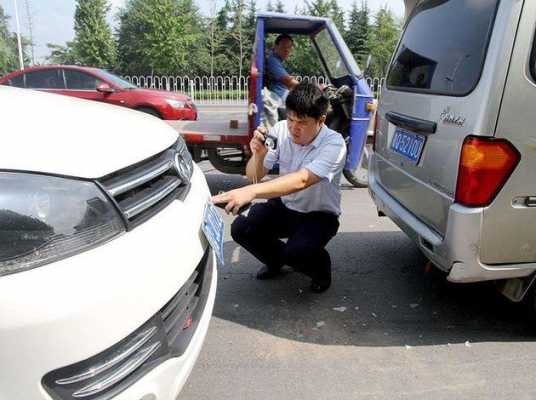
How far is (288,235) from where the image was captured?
3066 millimetres

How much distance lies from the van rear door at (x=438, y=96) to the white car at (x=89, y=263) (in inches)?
52.7

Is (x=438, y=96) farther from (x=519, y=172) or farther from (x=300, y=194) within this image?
(x=300, y=194)

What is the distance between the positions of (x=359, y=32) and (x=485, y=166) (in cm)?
3188

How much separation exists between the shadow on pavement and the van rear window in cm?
128

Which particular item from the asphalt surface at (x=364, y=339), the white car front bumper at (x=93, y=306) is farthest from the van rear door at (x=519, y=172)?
the white car front bumper at (x=93, y=306)

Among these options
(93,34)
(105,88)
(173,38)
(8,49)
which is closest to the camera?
(105,88)

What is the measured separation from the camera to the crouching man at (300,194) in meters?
2.63

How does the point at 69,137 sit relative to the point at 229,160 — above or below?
above

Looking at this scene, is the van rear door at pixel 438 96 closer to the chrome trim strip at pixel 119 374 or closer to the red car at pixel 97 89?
the chrome trim strip at pixel 119 374

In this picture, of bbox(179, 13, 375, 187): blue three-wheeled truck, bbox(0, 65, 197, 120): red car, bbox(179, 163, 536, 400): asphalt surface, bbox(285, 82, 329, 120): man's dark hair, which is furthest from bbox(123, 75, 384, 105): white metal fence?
bbox(285, 82, 329, 120): man's dark hair

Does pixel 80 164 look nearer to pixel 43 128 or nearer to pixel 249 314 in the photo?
pixel 43 128

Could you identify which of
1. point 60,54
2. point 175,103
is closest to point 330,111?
point 175,103

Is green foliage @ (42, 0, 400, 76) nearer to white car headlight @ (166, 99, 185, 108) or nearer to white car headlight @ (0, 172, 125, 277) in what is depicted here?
white car headlight @ (166, 99, 185, 108)

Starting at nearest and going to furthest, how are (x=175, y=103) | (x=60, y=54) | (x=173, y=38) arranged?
(x=175, y=103) < (x=173, y=38) < (x=60, y=54)
